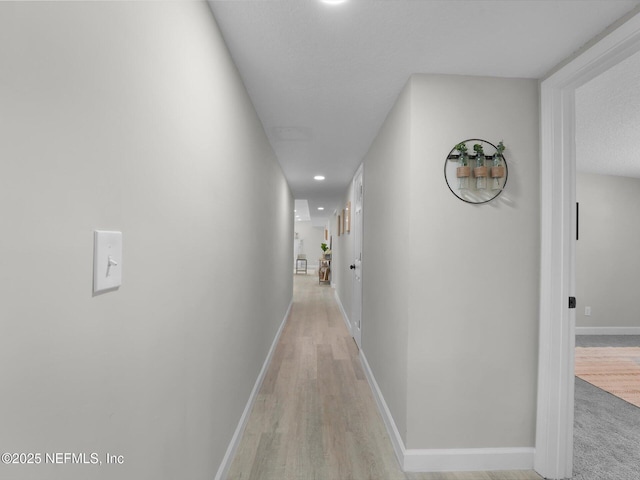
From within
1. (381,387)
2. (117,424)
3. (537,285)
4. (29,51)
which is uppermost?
(29,51)

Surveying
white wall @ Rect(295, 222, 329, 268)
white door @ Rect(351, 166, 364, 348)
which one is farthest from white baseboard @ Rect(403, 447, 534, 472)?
white wall @ Rect(295, 222, 329, 268)

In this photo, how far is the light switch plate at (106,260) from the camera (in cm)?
71

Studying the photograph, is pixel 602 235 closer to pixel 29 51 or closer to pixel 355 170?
pixel 355 170

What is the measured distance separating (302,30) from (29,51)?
1.27 m

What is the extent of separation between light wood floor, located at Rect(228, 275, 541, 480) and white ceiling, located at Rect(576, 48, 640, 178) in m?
2.53

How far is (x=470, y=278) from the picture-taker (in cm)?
193

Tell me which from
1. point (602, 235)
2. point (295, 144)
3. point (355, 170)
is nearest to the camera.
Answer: point (295, 144)

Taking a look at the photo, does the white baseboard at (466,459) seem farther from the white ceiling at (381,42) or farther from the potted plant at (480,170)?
the white ceiling at (381,42)

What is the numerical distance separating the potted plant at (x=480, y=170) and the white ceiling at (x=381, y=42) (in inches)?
17.3

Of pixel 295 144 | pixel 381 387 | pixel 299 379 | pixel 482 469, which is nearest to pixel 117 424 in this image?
pixel 482 469

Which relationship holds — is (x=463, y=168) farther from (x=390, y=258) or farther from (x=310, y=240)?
(x=310, y=240)

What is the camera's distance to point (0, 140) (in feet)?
1.63

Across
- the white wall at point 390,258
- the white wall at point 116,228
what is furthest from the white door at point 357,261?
the white wall at point 116,228

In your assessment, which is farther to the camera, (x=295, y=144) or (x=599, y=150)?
(x=599, y=150)
